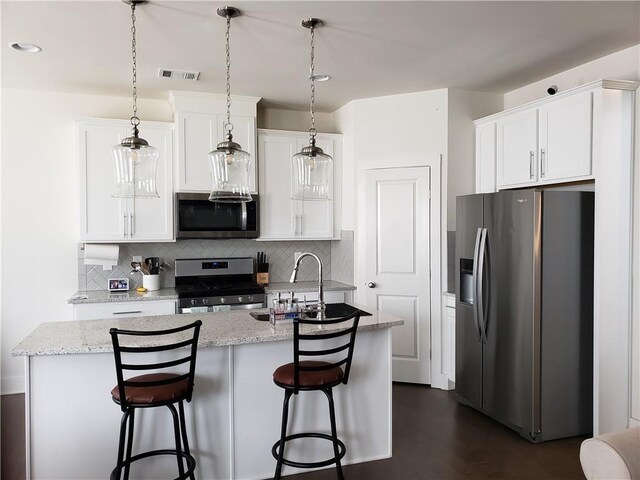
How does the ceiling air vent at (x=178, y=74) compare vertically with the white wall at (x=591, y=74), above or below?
above

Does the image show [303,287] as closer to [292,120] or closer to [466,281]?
[466,281]

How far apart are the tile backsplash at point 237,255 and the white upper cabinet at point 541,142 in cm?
157

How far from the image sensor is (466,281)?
389 centimetres

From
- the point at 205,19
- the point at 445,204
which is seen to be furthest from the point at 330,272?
the point at 205,19

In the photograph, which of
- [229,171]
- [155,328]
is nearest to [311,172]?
[229,171]

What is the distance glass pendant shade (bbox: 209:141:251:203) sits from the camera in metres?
2.64

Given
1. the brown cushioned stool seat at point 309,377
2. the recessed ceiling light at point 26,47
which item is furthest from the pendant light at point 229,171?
the recessed ceiling light at point 26,47

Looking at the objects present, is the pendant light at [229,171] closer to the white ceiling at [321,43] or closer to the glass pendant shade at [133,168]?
the glass pendant shade at [133,168]

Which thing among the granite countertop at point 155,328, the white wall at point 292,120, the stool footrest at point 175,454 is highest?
the white wall at point 292,120

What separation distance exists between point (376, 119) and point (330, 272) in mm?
1749

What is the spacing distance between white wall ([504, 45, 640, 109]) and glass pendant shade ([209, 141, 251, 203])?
279 centimetres

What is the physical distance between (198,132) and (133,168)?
6.46ft

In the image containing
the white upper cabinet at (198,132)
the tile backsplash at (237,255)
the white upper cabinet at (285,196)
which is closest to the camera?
the white upper cabinet at (198,132)

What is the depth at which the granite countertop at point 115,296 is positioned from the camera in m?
3.96
